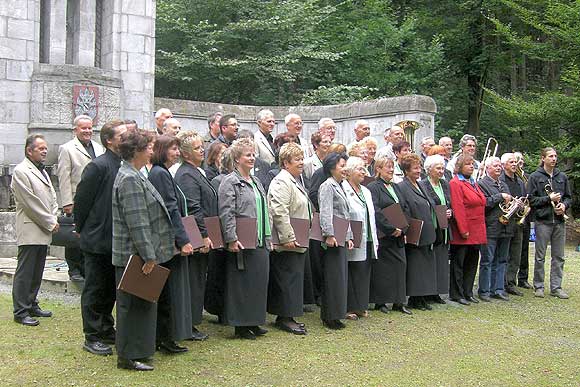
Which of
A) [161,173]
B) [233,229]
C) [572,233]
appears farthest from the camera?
[572,233]

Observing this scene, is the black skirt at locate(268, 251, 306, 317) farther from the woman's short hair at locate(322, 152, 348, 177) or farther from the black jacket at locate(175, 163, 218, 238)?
the woman's short hair at locate(322, 152, 348, 177)

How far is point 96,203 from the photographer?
20.7 feet

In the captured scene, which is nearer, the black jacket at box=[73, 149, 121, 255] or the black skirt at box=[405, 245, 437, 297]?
the black jacket at box=[73, 149, 121, 255]

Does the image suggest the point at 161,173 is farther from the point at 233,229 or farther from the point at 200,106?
the point at 200,106

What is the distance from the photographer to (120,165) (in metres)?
6.40

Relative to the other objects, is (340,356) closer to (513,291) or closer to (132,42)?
(513,291)

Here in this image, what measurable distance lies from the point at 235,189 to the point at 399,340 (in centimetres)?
226

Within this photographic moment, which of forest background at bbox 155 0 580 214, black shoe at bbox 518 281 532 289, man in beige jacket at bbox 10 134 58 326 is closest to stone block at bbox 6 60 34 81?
forest background at bbox 155 0 580 214

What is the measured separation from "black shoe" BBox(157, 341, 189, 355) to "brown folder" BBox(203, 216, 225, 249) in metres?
1.02

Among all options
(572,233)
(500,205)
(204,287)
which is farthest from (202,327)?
(572,233)

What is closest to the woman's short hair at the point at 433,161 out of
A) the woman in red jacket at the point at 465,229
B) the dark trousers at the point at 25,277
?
the woman in red jacket at the point at 465,229

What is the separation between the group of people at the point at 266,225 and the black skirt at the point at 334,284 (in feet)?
0.05

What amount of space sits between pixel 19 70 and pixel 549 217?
9318 mm

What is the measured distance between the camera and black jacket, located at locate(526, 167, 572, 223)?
1045 centimetres
